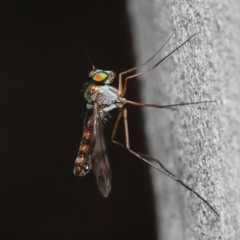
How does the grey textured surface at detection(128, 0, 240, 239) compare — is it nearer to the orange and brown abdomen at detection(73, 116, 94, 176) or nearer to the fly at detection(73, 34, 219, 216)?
the fly at detection(73, 34, 219, 216)

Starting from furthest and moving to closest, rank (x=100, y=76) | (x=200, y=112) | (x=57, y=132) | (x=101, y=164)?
(x=57, y=132)
(x=100, y=76)
(x=101, y=164)
(x=200, y=112)

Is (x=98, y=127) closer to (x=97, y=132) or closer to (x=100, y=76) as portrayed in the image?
(x=97, y=132)

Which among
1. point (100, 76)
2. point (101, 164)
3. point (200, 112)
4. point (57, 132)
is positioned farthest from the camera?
point (57, 132)

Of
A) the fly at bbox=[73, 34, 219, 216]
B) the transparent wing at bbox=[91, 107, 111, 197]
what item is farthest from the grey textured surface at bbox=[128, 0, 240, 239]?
the transparent wing at bbox=[91, 107, 111, 197]

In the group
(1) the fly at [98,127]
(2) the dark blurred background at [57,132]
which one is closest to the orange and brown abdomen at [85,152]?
(1) the fly at [98,127]

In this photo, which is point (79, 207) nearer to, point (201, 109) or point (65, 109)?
point (65, 109)

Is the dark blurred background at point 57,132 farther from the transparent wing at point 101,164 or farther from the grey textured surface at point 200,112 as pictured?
the transparent wing at point 101,164

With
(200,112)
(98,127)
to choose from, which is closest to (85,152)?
(98,127)
